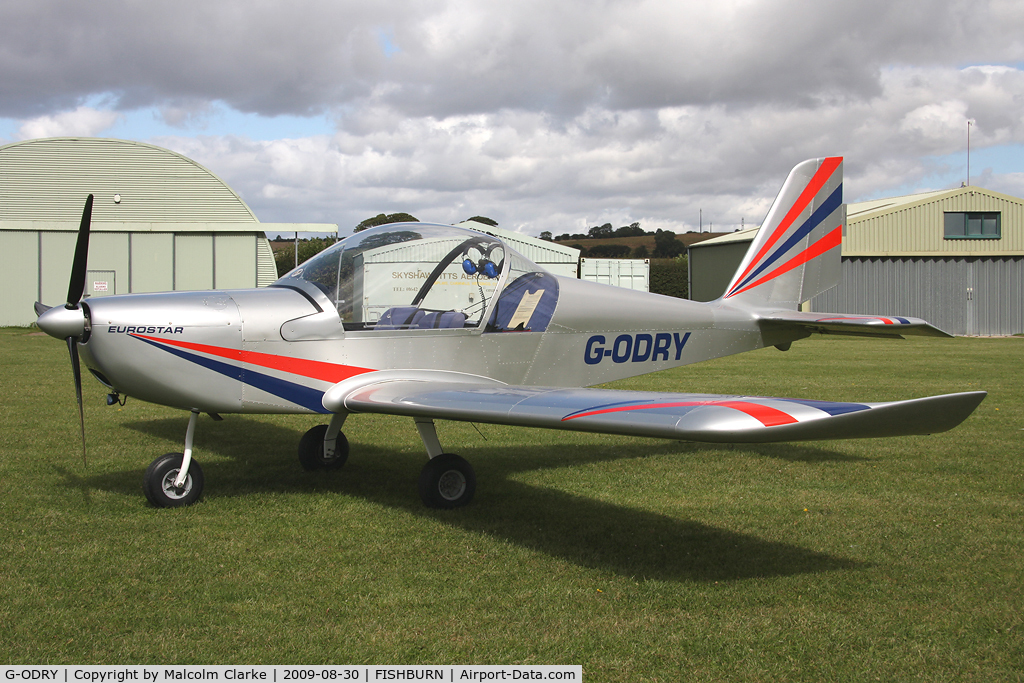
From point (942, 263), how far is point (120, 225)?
1370 inches

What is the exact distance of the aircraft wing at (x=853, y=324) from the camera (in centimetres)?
608

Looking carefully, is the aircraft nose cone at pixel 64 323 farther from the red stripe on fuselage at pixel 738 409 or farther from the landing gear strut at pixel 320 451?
the red stripe on fuselage at pixel 738 409

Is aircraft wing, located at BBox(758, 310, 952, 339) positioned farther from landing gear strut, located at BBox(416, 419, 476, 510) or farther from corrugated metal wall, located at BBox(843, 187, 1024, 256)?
corrugated metal wall, located at BBox(843, 187, 1024, 256)

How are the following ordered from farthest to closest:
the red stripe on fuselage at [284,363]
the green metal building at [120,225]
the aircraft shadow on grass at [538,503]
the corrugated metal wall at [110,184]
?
the corrugated metal wall at [110,184]
the green metal building at [120,225]
the red stripe on fuselage at [284,363]
the aircraft shadow on grass at [538,503]

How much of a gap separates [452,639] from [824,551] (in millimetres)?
2465

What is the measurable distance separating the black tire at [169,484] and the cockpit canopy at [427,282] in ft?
5.06

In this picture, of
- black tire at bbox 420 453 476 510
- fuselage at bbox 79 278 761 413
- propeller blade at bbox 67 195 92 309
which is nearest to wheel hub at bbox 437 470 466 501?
black tire at bbox 420 453 476 510

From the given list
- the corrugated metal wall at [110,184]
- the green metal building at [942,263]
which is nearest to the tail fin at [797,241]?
the green metal building at [942,263]

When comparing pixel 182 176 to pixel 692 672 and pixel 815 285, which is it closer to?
pixel 815 285

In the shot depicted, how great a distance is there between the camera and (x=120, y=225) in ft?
107

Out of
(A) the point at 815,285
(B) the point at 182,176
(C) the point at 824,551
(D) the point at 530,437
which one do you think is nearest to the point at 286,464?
(D) the point at 530,437

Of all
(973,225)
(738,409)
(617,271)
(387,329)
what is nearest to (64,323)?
(387,329)

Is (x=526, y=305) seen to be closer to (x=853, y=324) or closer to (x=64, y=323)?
(x=853, y=324)

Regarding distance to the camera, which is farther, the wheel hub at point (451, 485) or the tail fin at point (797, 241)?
the tail fin at point (797, 241)
